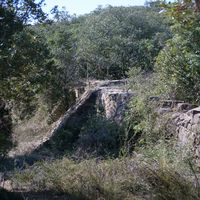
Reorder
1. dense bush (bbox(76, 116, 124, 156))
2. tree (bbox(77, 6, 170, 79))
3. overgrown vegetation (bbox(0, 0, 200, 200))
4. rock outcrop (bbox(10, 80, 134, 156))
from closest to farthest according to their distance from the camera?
overgrown vegetation (bbox(0, 0, 200, 200)) < dense bush (bbox(76, 116, 124, 156)) < rock outcrop (bbox(10, 80, 134, 156)) < tree (bbox(77, 6, 170, 79))

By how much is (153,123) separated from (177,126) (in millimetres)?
456

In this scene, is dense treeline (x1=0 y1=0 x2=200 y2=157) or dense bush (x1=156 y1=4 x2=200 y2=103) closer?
dense treeline (x1=0 y1=0 x2=200 y2=157)

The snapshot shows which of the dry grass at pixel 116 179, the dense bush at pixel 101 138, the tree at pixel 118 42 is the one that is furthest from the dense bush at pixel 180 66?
the tree at pixel 118 42

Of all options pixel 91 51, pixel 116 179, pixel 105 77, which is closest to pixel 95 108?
pixel 105 77

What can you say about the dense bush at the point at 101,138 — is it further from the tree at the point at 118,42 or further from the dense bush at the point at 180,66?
the tree at the point at 118,42

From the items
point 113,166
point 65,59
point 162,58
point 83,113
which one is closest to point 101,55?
point 65,59

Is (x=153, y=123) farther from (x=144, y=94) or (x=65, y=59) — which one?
(x=65, y=59)

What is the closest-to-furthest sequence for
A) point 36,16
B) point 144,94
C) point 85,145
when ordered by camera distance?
point 36,16, point 144,94, point 85,145

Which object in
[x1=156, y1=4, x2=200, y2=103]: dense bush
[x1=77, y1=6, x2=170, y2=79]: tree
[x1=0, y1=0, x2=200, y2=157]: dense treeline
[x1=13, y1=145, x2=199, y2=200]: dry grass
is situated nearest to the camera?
[x1=13, y1=145, x2=199, y2=200]: dry grass

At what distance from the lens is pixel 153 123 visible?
932cm

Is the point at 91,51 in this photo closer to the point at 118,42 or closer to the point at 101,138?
the point at 118,42

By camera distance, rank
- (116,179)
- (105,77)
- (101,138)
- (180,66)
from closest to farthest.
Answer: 1. (116,179)
2. (180,66)
3. (101,138)
4. (105,77)

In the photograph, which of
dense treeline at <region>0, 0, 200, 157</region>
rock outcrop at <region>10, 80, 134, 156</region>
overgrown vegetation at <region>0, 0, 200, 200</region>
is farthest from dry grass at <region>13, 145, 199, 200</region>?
rock outcrop at <region>10, 80, 134, 156</region>

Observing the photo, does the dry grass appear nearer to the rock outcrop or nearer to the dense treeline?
the dense treeline
